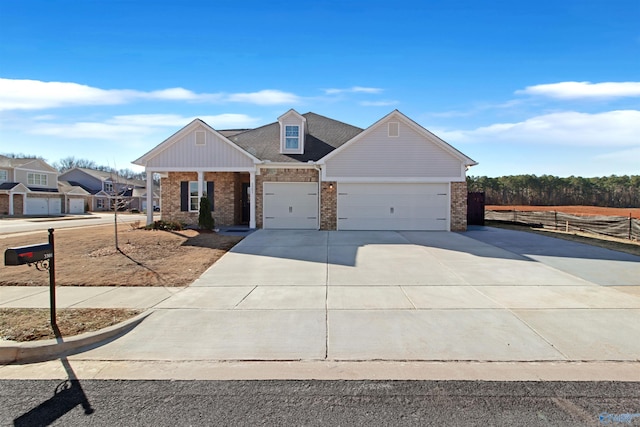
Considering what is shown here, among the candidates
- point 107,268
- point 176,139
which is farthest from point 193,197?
point 107,268

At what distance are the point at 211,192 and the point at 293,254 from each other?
9062mm

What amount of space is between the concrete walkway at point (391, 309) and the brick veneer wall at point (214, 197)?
24.9ft

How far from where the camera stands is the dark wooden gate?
20812 millimetres

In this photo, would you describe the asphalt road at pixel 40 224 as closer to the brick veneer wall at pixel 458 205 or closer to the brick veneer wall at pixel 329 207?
the brick veneer wall at pixel 329 207

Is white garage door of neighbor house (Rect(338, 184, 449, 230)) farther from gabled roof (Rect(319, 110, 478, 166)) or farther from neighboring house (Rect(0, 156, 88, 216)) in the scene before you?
neighboring house (Rect(0, 156, 88, 216))

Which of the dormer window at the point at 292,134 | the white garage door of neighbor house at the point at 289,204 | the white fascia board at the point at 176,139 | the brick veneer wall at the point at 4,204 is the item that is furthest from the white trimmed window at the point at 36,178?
the white garage door of neighbor house at the point at 289,204

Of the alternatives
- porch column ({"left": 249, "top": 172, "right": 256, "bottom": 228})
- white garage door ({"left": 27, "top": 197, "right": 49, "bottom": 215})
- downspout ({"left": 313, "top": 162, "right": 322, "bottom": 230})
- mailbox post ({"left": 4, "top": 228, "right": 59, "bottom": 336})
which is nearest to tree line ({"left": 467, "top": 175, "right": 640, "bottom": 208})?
downspout ({"left": 313, "top": 162, "right": 322, "bottom": 230})

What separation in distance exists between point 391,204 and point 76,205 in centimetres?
4984

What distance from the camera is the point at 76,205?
163 ft

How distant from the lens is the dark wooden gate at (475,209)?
819 inches

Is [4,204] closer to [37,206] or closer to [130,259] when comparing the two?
[37,206]

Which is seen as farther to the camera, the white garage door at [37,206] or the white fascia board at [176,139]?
the white garage door at [37,206]

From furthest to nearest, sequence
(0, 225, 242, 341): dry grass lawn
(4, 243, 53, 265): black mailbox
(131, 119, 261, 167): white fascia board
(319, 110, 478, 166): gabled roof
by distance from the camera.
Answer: (131, 119, 261, 167): white fascia board → (319, 110, 478, 166): gabled roof → (0, 225, 242, 341): dry grass lawn → (4, 243, 53, 265): black mailbox

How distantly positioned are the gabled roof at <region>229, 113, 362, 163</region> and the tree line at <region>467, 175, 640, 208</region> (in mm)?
40586
